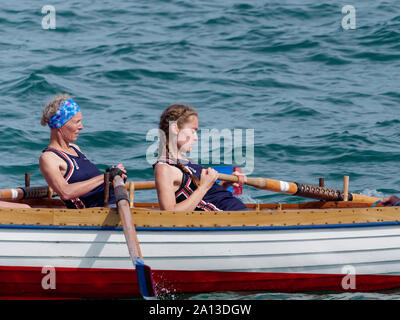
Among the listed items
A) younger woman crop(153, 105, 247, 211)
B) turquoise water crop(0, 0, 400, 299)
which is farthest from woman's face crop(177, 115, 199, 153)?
turquoise water crop(0, 0, 400, 299)

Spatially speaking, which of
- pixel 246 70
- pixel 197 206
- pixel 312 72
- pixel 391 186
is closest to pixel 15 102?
pixel 246 70

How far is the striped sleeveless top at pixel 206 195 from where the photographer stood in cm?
629

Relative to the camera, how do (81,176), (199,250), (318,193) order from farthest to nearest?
(318,193), (81,176), (199,250)

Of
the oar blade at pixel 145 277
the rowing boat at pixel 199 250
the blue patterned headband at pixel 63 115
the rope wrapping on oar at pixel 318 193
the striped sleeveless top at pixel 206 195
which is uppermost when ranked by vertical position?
the blue patterned headband at pixel 63 115

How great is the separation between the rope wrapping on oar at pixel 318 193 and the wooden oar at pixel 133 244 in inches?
77.9

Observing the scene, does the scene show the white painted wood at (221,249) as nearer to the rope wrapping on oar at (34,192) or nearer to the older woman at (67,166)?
the older woman at (67,166)

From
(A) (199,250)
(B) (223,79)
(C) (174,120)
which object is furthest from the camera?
(B) (223,79)

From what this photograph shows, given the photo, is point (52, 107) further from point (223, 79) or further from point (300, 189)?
point (223, 79)

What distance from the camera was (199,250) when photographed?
636cm

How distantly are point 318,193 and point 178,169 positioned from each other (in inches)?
72.2

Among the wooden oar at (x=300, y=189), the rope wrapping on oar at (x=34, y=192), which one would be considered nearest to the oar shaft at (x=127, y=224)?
the wooden oar at (x=300, y=189)

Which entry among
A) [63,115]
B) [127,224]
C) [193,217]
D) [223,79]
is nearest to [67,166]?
[63,115]

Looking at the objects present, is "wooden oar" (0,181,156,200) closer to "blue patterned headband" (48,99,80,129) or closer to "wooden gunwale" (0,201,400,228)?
"wooden gunwale" (0,201,400,228)
